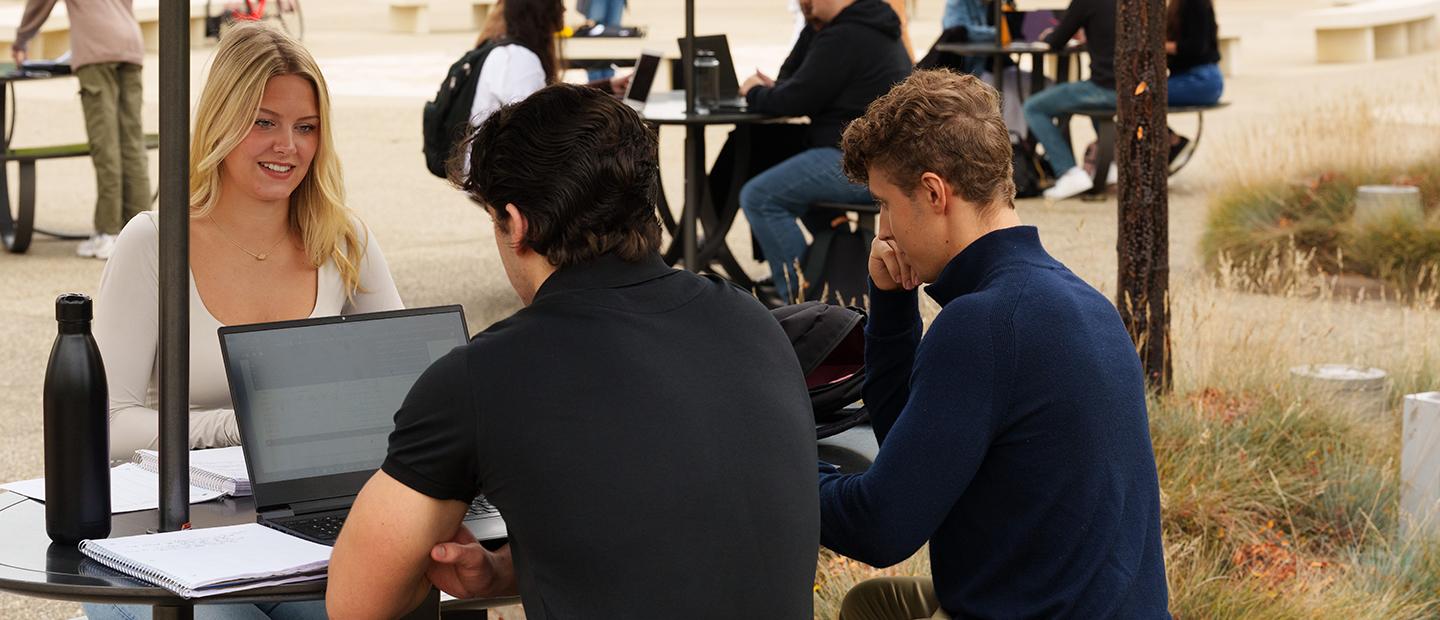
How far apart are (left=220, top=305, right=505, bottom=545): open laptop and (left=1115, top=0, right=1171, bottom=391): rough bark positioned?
3.00 m

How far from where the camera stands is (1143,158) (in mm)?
4965

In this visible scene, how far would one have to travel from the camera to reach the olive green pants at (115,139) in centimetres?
816

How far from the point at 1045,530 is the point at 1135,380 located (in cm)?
24

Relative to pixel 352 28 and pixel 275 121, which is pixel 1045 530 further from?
pixel 352 28

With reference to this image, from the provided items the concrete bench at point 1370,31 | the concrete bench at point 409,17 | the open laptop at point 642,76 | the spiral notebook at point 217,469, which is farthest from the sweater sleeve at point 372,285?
the concrete bench at point 409,17

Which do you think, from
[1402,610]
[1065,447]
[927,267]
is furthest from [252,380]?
[1402,610]

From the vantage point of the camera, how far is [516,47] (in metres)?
6.59

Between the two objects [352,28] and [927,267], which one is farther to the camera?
[352,28]

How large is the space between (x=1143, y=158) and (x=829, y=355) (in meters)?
2.36

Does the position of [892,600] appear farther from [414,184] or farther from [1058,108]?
[414,184]

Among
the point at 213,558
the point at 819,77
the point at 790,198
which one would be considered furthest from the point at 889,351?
the point at 790,198

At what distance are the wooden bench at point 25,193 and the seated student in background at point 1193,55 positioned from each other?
5.62 m

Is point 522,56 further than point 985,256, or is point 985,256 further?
point 522,56

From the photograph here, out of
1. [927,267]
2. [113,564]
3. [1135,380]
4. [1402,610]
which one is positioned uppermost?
[927,267]
